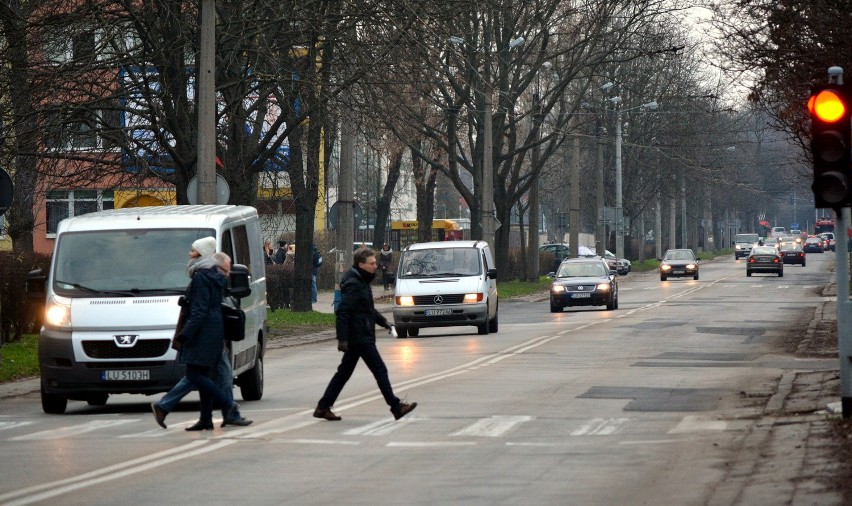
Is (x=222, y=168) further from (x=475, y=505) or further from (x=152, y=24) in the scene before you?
(x=475, y=505)

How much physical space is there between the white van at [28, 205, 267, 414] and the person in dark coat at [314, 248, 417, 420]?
98 cm

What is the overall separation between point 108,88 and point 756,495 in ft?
73.1

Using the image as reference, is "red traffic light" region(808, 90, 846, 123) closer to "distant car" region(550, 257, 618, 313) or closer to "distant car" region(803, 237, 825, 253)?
"distant car" region(550, 257, 618, 313)

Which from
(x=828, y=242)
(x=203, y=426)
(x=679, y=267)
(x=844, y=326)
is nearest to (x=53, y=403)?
(x=203, y=426)

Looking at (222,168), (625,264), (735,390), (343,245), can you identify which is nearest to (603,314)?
(343,245)

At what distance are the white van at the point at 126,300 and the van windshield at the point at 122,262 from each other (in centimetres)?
1

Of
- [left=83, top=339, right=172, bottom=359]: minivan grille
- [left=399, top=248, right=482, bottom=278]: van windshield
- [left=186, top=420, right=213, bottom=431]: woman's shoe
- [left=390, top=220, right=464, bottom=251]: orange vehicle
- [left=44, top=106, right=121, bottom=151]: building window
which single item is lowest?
[left=186, top=420, right=213, bottom=431]: woman's shoe

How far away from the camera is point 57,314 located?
1691cm

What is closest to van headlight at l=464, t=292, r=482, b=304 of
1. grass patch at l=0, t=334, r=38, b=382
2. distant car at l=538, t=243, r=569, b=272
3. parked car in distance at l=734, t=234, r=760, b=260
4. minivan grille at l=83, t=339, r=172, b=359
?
grass patch at l=0, t=334, r=38, b=382

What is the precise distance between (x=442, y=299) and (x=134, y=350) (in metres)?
15.9

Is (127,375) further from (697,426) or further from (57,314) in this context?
(697,426)

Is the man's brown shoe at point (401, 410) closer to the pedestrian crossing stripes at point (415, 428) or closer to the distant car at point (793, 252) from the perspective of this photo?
the pedestrian crossing stripes at point (415, 428)

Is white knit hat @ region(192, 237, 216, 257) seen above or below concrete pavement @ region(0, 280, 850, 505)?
above

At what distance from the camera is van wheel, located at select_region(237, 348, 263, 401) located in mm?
17953
